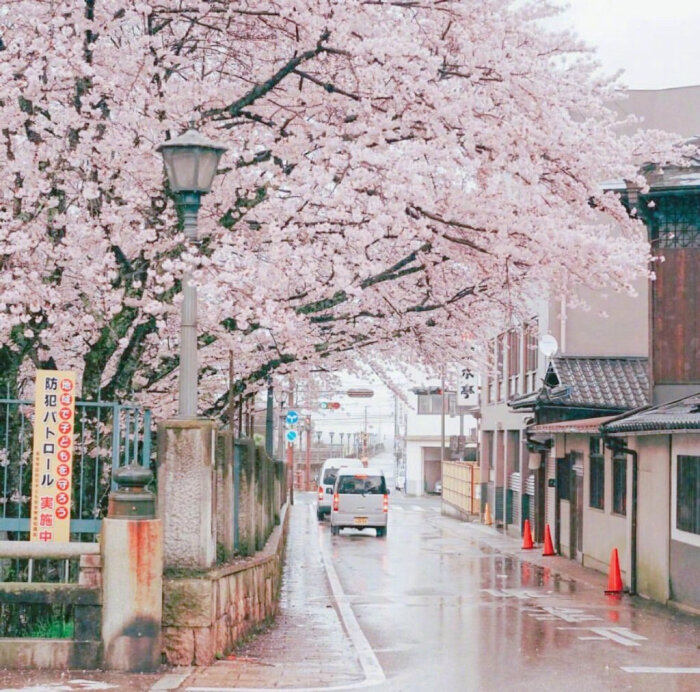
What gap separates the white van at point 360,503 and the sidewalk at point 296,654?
1504 centimetres

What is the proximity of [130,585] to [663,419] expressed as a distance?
9.49 m

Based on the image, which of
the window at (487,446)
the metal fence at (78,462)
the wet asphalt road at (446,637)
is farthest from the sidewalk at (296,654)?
the window at (487,446)

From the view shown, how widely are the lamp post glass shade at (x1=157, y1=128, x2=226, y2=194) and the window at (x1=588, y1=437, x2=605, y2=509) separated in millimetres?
16002

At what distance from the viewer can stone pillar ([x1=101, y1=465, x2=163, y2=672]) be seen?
10.1 meters

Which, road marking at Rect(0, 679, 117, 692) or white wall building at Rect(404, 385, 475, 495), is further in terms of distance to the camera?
white wall building at Rect(404, 385, 475, 495)

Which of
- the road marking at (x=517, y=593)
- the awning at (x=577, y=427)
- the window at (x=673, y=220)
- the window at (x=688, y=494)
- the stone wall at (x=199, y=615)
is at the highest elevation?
the window at (x=673, y=220)

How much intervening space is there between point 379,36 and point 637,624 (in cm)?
890

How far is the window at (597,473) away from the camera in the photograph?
980 inches

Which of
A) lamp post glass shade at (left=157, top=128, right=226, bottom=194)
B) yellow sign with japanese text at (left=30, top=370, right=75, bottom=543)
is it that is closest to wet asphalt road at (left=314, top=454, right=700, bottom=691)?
yellow sign with japanese text at (left=30, top=370, right=75, bottom=543)

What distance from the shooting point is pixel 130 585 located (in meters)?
10.1

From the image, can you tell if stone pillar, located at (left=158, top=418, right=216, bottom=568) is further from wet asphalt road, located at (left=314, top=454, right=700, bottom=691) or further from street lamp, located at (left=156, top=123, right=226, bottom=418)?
wet asphalt road, located at (left=314, top=454, right=700, bottom=691)

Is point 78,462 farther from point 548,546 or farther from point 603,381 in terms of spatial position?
point 603,381

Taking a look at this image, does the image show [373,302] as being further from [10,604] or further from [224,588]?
[10,604]

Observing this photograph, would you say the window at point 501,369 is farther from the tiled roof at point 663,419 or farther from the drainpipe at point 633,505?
the tiled roof at point 663,419
